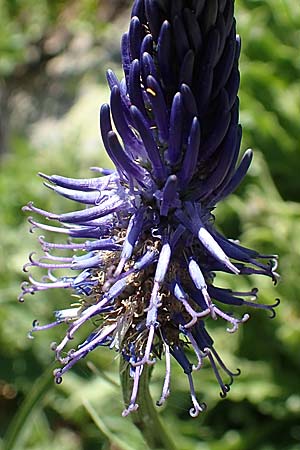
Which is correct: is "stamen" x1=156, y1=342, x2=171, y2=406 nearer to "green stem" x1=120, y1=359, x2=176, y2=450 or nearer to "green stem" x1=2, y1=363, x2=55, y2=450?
"green stem" x1=120, y1=359, x2=176, y2=450

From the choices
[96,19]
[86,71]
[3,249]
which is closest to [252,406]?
[3,249]

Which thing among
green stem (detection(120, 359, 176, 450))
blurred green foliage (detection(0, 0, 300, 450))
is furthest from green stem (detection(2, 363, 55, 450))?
green stem (detection(120, 359, 176, 450))

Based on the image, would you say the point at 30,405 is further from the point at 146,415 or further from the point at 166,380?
the point at 166,380

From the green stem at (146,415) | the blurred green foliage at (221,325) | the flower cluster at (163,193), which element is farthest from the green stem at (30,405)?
the flower cluster at (163,193)

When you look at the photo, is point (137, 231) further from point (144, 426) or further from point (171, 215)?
point (144, 426)

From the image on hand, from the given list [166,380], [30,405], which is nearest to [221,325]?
[30,405]

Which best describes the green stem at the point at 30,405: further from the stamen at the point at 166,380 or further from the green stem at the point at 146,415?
the stamen at the point at 166,380
